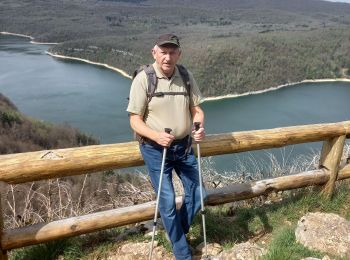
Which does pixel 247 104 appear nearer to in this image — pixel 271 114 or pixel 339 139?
pixel 271 114

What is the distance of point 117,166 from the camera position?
338cm

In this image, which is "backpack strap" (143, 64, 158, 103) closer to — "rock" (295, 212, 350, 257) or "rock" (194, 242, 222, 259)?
"rock" (194, 242, 222, 259)

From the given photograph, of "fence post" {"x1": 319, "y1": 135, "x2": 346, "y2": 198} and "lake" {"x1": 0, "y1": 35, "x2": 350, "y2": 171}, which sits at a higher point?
"fence post" {"x1": 319, "y1": 135, "x2": 346, "y2": 198}

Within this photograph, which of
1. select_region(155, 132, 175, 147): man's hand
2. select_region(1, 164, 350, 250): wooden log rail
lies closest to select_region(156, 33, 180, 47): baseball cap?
select_region(155, 132, 175, 147): man's hand

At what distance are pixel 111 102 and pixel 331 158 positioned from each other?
60.4 meters

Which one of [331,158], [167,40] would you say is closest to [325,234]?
[331,158]

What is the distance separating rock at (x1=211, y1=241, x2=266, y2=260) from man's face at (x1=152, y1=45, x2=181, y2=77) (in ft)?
4.62

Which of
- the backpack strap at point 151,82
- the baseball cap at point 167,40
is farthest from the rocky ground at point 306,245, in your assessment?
the baseball cap at point 167,40

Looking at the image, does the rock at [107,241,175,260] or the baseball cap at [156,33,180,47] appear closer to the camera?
the baseball cap at [156,33,180,47]

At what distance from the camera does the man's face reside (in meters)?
2.99

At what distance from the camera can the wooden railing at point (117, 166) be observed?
3.10m

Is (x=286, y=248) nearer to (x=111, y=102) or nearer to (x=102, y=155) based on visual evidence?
(x=102, y=155)

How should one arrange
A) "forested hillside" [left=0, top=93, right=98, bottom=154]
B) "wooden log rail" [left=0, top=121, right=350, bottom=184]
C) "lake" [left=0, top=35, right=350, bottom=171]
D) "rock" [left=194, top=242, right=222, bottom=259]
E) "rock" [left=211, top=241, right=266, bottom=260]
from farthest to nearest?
"lake" [left=0, top=35, right=350, bottom=171] < "forested hillside" [left=0, top=93, right=98, bottom=154] < "rock" [left=194, top=242, right=222, bottom=259] < "rock" [left=211, top=241, right=266, bottom=260] < "wooden log rail" [left=0, top=121, right=350, bottom=184]

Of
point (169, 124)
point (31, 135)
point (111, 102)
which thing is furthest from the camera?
point (111, 102)
